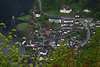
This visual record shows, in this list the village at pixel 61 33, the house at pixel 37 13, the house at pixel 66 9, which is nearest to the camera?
the village at pixel 61 33

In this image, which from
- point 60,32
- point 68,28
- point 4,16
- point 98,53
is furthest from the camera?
point 4,16

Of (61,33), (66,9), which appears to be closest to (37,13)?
(66,9)

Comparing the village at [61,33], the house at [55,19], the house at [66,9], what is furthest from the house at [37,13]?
the house at [66,9]

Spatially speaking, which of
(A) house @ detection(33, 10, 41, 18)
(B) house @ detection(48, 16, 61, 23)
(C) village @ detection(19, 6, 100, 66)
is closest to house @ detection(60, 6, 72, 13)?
(C) village @ detection(19, 6, 100, 66)

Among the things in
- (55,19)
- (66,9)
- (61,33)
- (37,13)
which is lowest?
(61,33)

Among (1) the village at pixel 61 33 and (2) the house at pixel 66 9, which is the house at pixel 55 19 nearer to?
(1) the village at pixel 61 33

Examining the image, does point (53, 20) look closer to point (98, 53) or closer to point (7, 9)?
point (7, 9)

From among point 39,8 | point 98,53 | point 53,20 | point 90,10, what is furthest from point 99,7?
point 98,53

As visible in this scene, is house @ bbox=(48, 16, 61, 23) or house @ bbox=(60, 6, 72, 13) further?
house @ bbox=(60, 6, 72, 13)

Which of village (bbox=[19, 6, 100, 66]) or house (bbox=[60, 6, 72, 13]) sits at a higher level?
house (bbox=[60, 6, 72, 13])

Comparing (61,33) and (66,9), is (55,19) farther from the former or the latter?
(61,33)

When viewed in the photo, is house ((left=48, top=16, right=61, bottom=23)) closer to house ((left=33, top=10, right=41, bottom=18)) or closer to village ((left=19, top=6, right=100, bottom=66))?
village ((left=19, top=6, right=100, bottom=66))
